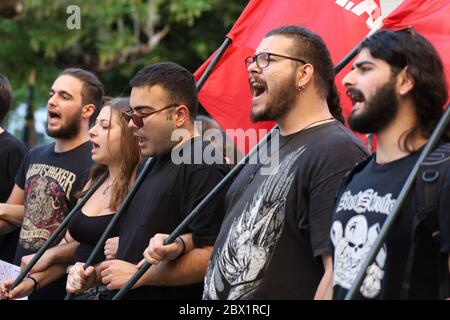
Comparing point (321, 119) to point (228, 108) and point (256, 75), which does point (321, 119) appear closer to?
point (256, 75)

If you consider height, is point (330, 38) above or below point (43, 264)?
above

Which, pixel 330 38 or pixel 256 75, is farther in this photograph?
pixel 330 38

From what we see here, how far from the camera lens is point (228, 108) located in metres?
6.30

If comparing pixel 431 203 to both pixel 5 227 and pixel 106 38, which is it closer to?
pixel 5 227

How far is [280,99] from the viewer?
15.1 ft

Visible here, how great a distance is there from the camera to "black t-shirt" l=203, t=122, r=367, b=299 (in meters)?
4.24

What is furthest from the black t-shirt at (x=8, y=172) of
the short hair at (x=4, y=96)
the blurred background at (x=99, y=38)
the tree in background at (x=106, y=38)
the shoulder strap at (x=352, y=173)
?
the tree in background at (x=106, y=38)

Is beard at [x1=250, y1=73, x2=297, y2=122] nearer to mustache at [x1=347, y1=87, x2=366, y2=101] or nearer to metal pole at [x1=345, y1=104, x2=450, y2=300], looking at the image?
mustache at [x1=347, y1=87, x2=366, y2=101]

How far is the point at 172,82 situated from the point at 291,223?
1396 mm

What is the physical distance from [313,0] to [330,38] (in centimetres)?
29

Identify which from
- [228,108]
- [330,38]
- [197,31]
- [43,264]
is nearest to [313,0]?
[330,38]

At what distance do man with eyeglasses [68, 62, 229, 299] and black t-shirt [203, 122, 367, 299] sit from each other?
23.7 inches

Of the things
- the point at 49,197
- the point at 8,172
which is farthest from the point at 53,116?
the point at 8,172

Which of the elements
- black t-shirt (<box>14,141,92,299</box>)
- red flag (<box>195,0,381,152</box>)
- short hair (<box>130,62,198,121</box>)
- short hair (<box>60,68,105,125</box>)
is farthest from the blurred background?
short hair (<box>130,62,198,121</box>)
